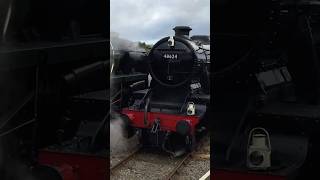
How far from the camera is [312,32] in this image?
42.7 inches

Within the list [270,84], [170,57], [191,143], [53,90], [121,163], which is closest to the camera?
[270,84]

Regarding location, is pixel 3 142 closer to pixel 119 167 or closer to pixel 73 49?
pixel 73 49

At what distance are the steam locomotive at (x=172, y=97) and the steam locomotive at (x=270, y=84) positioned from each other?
5542 millimetres

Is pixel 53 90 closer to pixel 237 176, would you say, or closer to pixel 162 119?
pixel 237 176

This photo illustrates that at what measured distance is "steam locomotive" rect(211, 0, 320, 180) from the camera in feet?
3.56

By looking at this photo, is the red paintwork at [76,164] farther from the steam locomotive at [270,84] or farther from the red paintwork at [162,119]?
the red paintwork at [162,119]

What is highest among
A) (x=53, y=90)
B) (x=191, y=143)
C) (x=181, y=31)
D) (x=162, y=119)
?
(x=181, y=31)

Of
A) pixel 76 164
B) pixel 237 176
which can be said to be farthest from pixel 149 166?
pixel 237 176

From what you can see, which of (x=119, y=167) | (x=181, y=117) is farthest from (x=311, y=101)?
(x=181, y=117)

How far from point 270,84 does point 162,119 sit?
6127mm

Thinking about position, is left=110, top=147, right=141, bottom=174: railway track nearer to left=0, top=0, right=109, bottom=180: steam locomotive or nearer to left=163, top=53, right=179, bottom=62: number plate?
left=163, top=53, right=179, bottom=62: number plate

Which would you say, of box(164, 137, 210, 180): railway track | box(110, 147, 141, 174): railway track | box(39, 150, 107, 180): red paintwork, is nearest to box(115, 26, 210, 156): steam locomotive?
box(164, 137, 210, 180): railway track

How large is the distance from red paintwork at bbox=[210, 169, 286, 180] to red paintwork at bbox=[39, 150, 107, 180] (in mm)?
366

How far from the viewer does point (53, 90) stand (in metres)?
1.30
